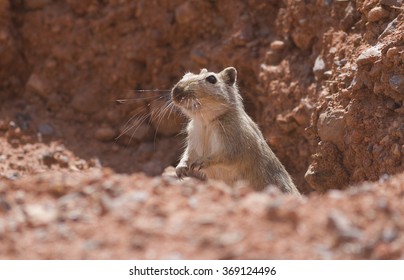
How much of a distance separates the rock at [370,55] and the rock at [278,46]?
222cm

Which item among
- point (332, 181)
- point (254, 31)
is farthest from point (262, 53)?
point (332, 181)

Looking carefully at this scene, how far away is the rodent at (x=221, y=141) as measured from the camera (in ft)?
29.0

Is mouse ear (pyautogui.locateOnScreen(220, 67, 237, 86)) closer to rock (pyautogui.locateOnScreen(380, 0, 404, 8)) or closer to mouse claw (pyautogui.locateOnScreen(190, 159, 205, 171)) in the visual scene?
mouse claw (pyautogui.locateOnScreen(190, 159, 205, 171))

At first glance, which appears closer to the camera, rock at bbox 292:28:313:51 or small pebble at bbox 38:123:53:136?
rock at bbox 292:28:313:51

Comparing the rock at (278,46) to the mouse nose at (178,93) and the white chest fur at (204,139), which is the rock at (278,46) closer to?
the white chest fur at (204,139)

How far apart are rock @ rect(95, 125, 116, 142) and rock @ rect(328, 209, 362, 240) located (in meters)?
7.74

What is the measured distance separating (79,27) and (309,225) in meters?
8.54

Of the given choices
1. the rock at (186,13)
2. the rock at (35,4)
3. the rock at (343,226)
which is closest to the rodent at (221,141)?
the rock at (186,13)

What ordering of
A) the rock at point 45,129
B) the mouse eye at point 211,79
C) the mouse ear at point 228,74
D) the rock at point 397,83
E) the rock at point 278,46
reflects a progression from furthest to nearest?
1. the rock at point 45,129
2. the rock at point 278,46
3. the mouse ear at point 228,74
4. the mouse eye at point 211,79
5. the rock at point 397,83

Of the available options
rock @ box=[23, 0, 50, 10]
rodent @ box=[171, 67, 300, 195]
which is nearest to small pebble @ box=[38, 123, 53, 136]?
rock @ box=[23, 0, 50, 10]

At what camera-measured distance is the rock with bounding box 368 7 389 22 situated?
344 inches

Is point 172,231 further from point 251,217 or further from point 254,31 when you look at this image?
point 254,31

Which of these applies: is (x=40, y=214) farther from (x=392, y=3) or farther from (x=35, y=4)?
(x=35, y=4)

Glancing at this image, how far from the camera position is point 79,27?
12211 millimetres
